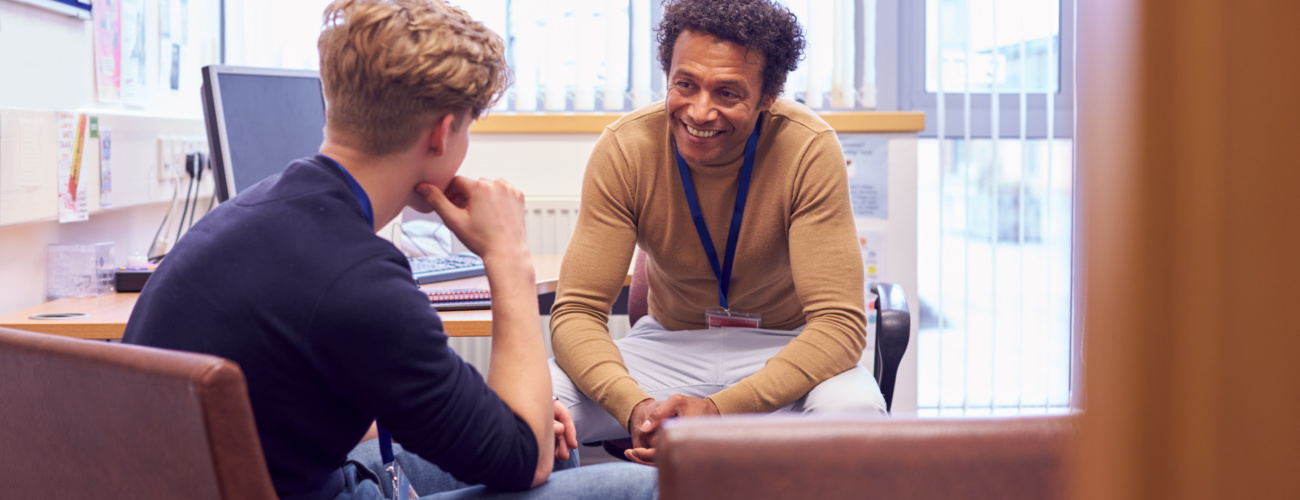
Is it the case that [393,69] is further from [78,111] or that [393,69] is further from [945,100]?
[945,100]

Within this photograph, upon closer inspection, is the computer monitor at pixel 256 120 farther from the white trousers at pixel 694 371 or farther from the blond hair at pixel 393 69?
the blond hair at pixel 393 69

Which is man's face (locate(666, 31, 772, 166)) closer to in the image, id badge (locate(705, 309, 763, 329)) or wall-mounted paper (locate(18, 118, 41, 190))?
id badge (locate(705, 309, 763, 329))

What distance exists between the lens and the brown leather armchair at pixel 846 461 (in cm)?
55

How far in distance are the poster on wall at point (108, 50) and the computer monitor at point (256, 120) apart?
0.32 m

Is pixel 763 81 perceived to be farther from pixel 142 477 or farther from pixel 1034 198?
pixel 1034 198

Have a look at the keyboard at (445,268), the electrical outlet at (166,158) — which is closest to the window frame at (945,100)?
the keyboard at (445,268)

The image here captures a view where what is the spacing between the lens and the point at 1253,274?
0.46 ft

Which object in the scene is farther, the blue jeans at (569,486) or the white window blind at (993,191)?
the white window blind at (993,191)

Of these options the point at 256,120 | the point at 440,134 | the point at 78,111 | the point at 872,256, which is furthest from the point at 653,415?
the point at 872,256

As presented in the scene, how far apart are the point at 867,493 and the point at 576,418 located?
107 cm

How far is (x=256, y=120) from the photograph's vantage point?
6.43 feet

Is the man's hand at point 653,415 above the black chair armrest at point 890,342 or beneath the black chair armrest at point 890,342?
beneath

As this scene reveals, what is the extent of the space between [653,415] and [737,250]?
1.24 feet

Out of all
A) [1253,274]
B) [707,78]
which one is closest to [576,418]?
[707,78]
